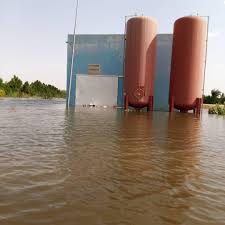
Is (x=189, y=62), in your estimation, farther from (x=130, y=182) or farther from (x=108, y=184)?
(x=108, y=184)

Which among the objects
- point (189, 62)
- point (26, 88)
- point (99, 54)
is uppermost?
point (99, 54)

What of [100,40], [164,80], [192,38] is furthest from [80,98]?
[192,38]

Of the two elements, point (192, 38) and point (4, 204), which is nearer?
point (4, 204)

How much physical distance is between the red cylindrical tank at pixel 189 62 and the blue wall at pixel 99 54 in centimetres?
692

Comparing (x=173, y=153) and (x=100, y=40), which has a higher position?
(x=100, y=40)

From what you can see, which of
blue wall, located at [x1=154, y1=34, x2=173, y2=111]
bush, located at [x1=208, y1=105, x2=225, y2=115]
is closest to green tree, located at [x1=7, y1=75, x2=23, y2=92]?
blue wall, located at [x1=154, y1=34, x2=173, y2=111]

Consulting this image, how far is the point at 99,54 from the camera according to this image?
30391 mm

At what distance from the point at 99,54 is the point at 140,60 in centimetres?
719

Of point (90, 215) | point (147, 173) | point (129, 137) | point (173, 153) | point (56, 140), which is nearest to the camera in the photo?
point (90, 215)

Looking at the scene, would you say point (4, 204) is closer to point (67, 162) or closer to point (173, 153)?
point (67, 162)

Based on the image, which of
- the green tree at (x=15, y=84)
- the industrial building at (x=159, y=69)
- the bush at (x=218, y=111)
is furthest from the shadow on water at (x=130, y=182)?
the green tree at (x=15, y=84)

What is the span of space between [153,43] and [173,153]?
1895cm

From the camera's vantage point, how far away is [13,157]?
5934 mm

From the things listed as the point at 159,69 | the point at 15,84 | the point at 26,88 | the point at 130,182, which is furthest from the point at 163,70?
the point at 26,88
